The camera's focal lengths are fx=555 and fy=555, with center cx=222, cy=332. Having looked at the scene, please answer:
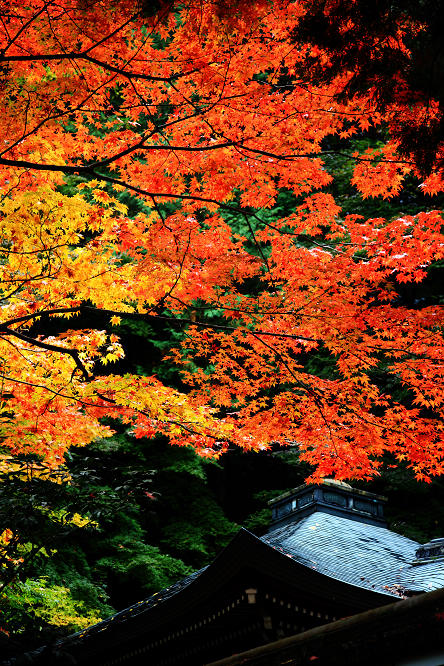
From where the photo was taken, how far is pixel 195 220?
6.14 metres

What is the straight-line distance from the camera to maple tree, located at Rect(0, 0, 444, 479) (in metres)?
4.45

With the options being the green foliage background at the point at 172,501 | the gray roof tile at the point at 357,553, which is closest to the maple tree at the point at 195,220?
the gray roof tile at the point at 357,553

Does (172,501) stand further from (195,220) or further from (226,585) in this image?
(195,220)

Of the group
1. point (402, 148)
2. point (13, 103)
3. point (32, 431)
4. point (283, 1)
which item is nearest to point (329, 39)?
point (402, 148)

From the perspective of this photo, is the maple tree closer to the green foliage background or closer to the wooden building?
the wooden building

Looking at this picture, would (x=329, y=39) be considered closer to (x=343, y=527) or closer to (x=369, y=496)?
(x=343, y=527)

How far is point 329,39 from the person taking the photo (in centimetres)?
317

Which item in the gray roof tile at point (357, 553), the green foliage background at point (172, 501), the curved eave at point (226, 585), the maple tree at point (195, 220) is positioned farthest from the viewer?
the green foliage background at point (172, 501)

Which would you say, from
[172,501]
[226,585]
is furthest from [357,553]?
[172,501]

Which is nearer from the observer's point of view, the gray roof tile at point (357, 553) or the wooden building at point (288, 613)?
the wooden building at point (288, 613)

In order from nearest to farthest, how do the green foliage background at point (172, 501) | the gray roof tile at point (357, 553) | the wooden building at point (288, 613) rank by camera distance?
the wooden building at point (288, 613) → the gray roof tile at point (357, 553) → the green foliage background at point (172, 501)

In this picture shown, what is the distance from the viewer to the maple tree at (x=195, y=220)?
4.45 m

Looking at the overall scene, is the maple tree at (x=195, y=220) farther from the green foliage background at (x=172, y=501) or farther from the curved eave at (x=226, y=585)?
the green foliage background at (x=172, y=501)

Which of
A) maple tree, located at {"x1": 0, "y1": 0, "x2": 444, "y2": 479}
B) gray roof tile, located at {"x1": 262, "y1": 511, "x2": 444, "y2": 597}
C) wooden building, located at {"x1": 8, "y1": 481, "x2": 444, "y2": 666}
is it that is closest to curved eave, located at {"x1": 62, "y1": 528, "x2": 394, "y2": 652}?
wooden building, located at {"x1": 8, "y1": 481, "x2": 444, "y2": 666}
